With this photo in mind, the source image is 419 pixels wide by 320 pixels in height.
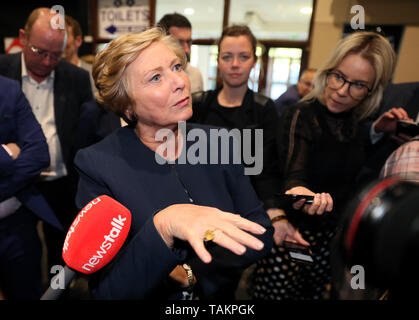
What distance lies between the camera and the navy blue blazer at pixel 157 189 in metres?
0.94

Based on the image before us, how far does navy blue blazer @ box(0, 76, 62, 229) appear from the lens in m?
1.38

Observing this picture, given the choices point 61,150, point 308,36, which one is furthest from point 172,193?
point 308,36

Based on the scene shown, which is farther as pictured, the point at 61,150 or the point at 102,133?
the point at 61,150

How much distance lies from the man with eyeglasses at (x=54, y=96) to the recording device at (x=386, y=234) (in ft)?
6.51

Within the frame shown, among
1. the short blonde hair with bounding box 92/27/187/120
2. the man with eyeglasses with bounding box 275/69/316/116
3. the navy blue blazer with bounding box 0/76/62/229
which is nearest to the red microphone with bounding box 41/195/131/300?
the short blonde hair with bounding box 92/27/187/120

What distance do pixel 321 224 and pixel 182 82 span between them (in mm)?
955

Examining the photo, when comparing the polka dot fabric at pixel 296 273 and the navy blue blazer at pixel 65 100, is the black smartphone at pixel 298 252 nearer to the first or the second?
the polka dot fabric at pixel 296 273

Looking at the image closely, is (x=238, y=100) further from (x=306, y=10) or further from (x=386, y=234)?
(x=306, y=10)

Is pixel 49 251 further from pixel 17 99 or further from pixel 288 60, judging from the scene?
pixel 288 60

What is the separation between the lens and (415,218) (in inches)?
15.1

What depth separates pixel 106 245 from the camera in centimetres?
70

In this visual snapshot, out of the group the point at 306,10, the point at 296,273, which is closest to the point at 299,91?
the point at 306,10
